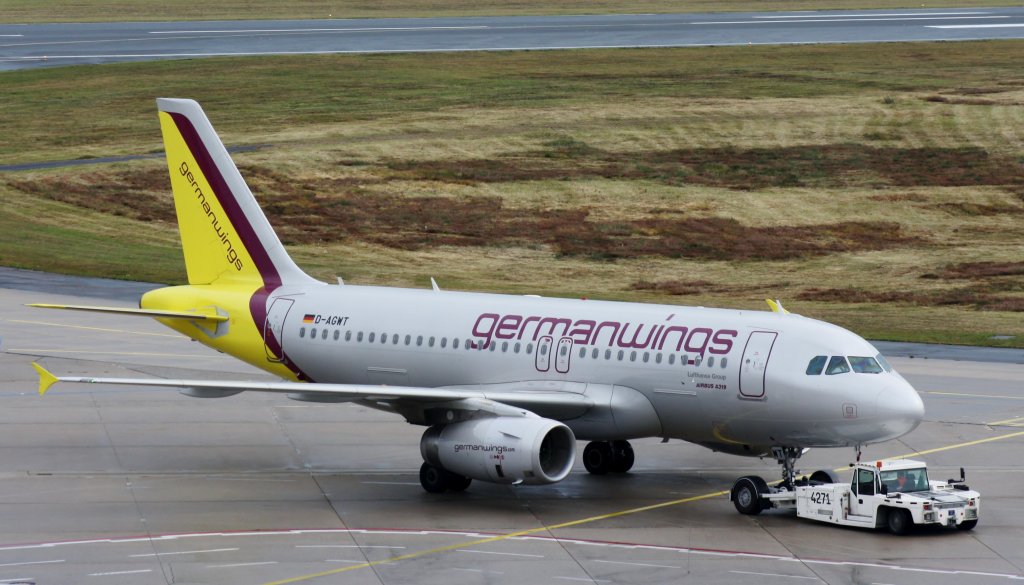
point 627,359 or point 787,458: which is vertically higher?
point 627,359

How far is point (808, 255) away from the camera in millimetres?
79812

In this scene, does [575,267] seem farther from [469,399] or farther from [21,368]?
[469,399]

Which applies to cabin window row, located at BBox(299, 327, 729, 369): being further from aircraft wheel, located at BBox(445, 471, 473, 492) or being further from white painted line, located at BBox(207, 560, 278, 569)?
white painted line, located at BBox(207, 560, 278, 569)

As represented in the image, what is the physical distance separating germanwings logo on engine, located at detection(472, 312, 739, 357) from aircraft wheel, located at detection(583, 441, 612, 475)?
→ 3625 millimetres

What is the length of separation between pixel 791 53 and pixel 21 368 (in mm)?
86930

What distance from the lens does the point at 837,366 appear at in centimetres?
3400

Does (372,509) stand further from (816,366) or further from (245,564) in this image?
(816,366)

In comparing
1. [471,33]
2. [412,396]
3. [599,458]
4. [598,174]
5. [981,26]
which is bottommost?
[599,458]

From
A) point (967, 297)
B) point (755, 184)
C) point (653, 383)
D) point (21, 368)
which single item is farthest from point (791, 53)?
point (653, 383)

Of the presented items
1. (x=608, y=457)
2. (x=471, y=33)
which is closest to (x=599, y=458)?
(x=608, y=457)

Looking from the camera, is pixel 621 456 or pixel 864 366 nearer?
pixel 864 366

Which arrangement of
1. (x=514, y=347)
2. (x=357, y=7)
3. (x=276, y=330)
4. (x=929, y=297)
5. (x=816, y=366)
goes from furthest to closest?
1. (x=357, y=7)
2. (x=929, y=297)
3. (x=276, y=330)
4. (x=514, y=347)
5. (x=816, y=366)

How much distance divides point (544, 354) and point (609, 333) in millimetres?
1650

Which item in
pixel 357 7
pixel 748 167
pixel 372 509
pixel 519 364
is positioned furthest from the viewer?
pixel 357 7
